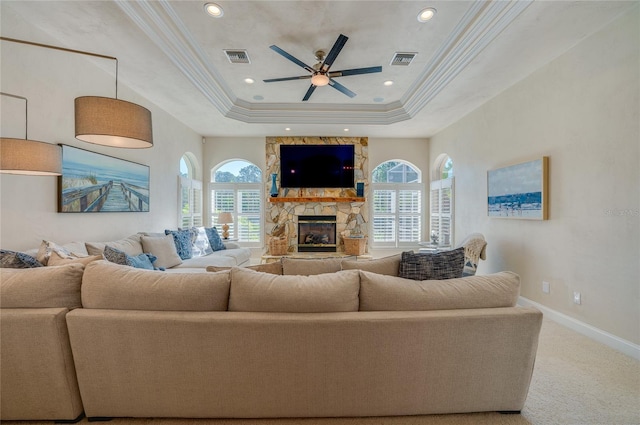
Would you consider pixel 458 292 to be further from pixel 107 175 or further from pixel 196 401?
pixel 107 175

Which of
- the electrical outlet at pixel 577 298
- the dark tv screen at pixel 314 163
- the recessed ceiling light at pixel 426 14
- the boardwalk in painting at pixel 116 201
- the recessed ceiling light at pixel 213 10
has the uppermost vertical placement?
the recessed ceiling light at pixel 426 14

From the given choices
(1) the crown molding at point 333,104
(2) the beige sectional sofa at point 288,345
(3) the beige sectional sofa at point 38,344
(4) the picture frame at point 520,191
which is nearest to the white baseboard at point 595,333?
(4) the picture frame at point 520,191

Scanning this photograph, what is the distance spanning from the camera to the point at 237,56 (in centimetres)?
354

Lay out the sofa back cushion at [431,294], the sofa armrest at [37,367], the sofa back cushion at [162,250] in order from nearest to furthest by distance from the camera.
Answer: the sofa armrest at [37,367] < the sofa back cushion at [431,294] < the sofa back cushion at [162,250]

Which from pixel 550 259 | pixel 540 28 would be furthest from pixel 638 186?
pixel 540 28

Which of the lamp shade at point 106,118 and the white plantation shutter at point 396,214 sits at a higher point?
the lamp shade at point 106,118

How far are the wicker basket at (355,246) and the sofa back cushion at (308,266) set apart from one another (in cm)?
438

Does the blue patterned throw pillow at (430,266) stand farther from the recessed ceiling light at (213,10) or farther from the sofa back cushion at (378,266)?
the recessed ceiling light at (213,10)

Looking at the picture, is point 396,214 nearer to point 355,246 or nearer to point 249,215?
point 355,246

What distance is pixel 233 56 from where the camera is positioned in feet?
11.6

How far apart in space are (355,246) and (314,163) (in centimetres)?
214

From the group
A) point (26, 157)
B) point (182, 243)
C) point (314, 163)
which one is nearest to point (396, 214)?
point (314, 163)

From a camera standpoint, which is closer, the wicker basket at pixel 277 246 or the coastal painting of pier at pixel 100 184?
the coastal painting of pier at pixel 100 184

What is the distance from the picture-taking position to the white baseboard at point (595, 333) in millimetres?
2430
